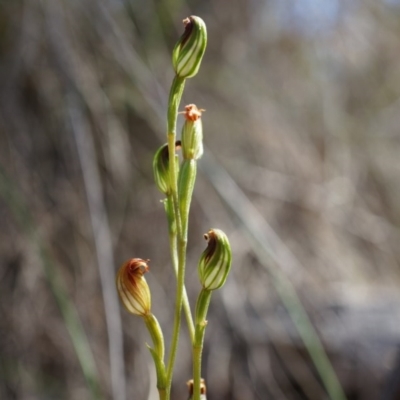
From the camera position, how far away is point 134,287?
50 centimetres

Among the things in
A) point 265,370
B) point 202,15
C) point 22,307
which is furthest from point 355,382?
point 202,15

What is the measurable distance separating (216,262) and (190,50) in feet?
0.64

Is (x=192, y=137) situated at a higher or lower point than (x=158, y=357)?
higher

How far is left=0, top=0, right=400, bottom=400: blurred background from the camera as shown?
64.5 inches

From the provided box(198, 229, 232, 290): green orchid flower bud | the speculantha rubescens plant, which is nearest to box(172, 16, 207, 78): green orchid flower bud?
the speculantha rubescens plant

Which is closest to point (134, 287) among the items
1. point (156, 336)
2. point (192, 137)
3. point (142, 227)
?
point (156, 336)

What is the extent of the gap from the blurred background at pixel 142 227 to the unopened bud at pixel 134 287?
2.24 ft

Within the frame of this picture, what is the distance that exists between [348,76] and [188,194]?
2873 mm

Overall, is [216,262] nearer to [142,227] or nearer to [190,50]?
[190,50]

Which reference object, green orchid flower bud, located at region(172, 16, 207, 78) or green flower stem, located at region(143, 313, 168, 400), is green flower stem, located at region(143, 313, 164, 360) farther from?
green orchid flower bud, located at region(172, 16, 207, 78)

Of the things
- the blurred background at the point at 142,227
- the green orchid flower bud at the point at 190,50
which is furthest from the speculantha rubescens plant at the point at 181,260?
the blurred background at the point at 142,227

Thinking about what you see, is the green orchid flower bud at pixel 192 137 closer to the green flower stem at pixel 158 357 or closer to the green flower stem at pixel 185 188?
the green flower stem at pixel 185 188

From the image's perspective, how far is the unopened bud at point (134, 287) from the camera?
497 mm

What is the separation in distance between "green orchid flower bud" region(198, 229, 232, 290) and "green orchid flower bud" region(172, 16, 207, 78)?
0.15m
